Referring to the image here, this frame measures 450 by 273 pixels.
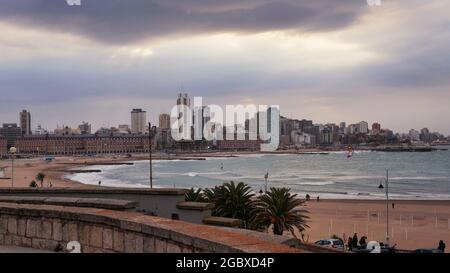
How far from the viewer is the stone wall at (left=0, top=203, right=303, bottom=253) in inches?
180

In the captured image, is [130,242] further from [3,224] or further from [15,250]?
[3,224]

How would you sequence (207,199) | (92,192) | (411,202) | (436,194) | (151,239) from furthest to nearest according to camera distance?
(436,194), (411,202), (207,199), (92,192), (151,239)

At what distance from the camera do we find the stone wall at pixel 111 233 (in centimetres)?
458

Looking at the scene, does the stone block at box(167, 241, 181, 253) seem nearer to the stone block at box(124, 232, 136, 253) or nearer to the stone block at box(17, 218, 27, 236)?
the stone block at box(124, 232, 136, 253)

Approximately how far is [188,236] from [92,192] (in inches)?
288

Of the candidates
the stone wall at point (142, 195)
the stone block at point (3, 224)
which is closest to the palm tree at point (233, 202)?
the stone wall at point (142, 195)

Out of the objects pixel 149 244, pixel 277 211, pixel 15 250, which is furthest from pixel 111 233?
pixel 277 211

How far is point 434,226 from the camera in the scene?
4006cm

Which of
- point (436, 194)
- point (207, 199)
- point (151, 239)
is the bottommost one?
point (436, 194)

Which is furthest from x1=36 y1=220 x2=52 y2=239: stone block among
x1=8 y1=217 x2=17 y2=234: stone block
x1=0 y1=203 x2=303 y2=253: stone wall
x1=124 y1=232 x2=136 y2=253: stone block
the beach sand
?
the beach sand

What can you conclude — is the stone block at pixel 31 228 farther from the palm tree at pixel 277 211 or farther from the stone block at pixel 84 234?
the palm tree at pixel 277 211

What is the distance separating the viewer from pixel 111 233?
600 cm
